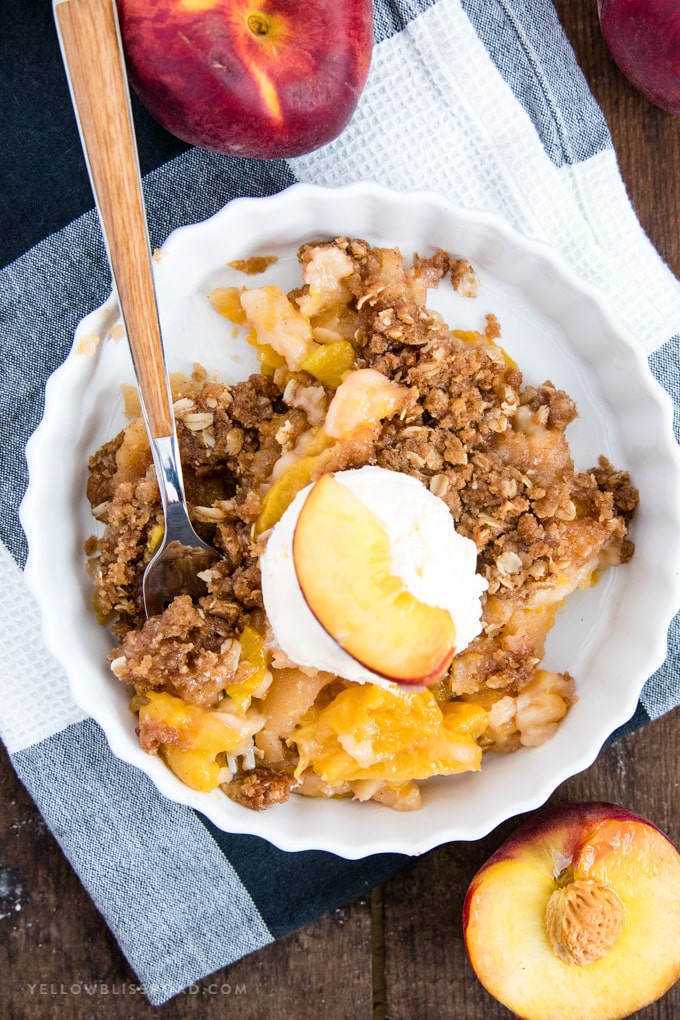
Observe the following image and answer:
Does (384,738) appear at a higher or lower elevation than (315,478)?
lower

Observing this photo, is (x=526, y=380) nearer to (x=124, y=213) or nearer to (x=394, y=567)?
(x=394, y=567)

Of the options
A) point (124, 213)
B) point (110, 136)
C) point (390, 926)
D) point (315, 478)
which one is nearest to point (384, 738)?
point (315, 478)

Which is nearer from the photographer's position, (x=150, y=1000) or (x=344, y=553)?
(x=344, y=553)

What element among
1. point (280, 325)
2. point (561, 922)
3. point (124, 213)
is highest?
point (124, 213)

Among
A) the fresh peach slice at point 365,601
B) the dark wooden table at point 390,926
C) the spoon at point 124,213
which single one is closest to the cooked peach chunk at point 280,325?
the spoon at point 124,213

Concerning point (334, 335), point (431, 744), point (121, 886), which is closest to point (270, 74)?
point (334, 335)

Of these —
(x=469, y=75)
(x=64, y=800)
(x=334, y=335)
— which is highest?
(x=469, y=75)

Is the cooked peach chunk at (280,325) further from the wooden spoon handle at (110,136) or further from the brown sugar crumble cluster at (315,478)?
the wooden spoon handle at (110,136)

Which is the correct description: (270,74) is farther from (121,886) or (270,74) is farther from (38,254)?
(121,886)
